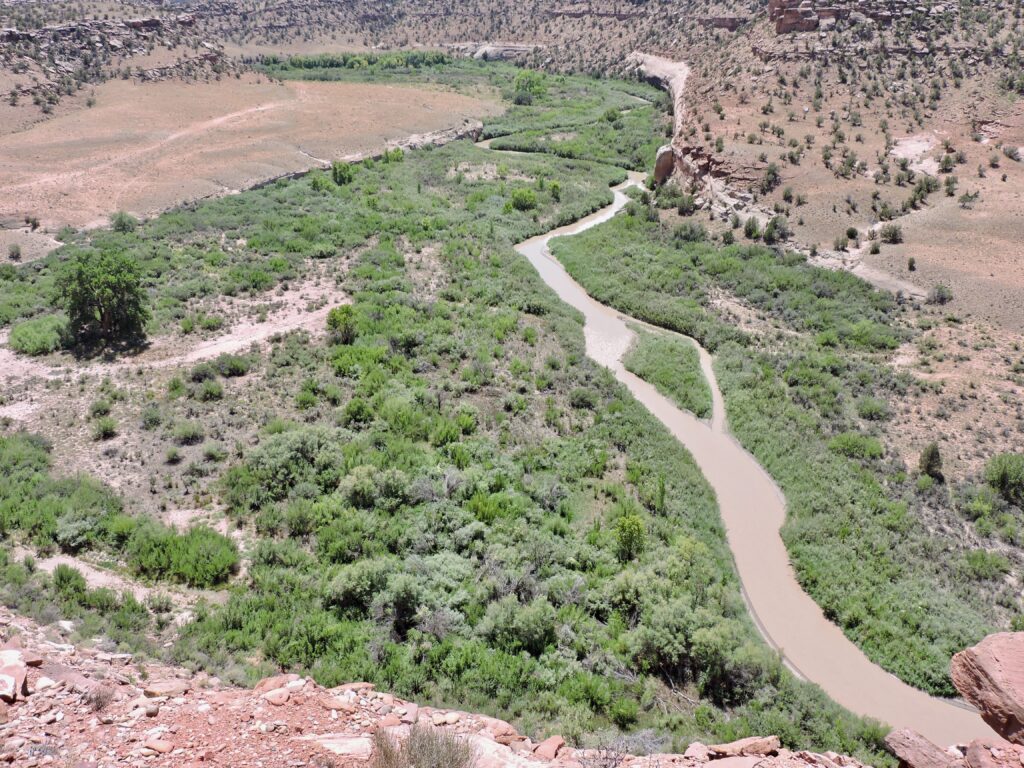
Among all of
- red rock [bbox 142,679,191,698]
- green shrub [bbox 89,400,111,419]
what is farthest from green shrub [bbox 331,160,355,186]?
red rock [bbox 142,679,191,698]

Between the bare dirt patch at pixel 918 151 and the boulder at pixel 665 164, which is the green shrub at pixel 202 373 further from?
the bare dirt patch at pixel 918 151

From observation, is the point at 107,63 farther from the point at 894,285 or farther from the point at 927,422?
the point at 927,422

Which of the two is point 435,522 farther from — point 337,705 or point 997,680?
point 997,680

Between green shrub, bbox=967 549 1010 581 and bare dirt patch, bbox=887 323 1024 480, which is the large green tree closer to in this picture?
bare dirt patch, bbox=887 323 1024 480

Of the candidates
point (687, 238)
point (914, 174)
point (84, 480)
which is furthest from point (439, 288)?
point (914, 174)

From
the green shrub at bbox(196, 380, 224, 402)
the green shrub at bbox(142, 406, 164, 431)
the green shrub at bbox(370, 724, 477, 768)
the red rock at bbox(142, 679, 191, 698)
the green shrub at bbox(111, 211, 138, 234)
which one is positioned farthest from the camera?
the green shrub at bbox(111, 211, 138, 234)

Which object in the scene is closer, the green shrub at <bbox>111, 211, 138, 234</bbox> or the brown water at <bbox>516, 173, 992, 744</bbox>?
the brown water at <bbox>516, 173, 992, 744</bbox>

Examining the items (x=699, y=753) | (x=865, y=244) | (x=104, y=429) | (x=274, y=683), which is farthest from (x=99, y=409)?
(x=865, y=244)
